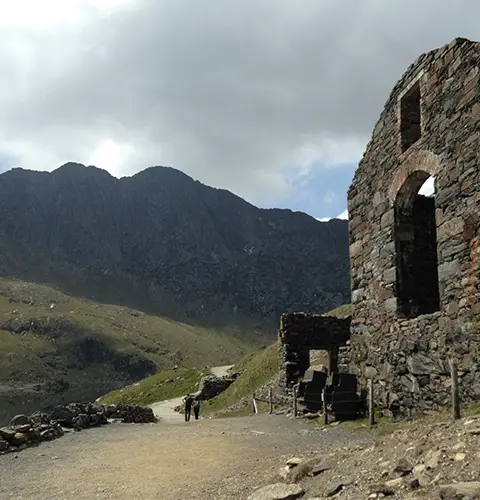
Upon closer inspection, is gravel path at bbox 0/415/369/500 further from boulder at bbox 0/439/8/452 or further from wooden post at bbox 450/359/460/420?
wooden post at bbox 450/359/460/420

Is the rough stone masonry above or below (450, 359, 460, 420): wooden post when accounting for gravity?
above

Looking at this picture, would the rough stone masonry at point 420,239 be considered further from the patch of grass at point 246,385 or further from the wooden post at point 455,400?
the patch of grass at point 246,385

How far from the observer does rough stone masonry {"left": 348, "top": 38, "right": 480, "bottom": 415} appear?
10391 millimetres

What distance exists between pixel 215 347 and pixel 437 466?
18248cm

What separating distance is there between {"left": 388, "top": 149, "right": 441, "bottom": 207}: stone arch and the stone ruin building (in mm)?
26

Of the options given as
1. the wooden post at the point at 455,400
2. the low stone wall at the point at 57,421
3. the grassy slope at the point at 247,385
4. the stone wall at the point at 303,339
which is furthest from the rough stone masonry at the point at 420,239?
the grassy slope at the point at 247,385

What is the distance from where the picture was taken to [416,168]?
12391mm

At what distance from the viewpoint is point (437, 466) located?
5.52 m

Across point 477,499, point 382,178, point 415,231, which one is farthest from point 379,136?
point 477,499

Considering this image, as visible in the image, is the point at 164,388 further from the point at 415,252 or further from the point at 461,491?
the point at 461,491

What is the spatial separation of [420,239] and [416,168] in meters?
1.97

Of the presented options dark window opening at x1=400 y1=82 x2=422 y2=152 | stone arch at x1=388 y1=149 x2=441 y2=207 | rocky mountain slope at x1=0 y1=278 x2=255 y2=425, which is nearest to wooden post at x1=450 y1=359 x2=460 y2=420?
stone arch at x1=388 y1=149 x2=441 y2=207

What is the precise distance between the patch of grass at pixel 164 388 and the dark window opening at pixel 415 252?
134ft

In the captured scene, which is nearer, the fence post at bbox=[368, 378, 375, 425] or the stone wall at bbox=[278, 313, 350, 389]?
the fence post at bbox=[368, 378, 375, 425]
